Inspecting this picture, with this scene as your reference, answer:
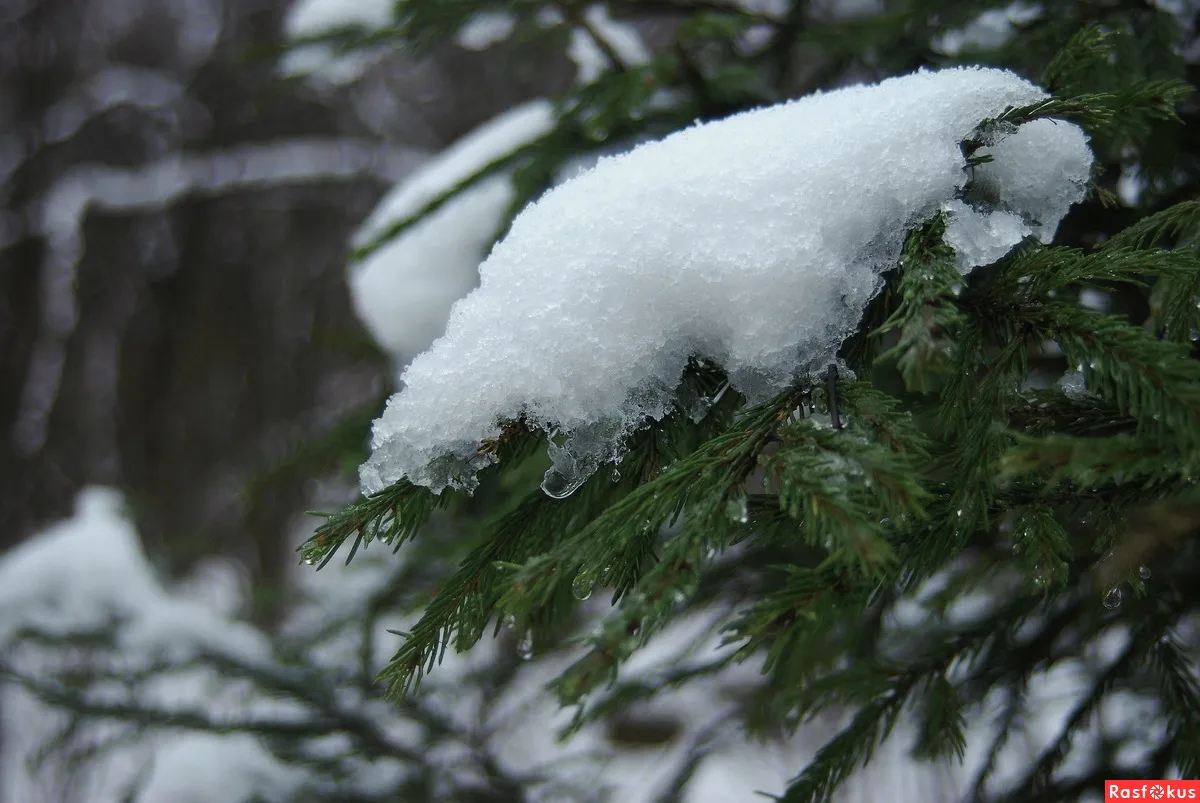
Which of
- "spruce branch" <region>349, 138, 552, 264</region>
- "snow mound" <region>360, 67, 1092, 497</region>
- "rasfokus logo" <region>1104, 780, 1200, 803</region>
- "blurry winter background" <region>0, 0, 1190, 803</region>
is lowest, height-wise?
"rasfokus logo" <region>1104, 780, 1200, 803</region>

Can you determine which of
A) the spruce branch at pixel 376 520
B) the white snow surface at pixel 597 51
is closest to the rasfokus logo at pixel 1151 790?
the spruce branch at pixel 376 520

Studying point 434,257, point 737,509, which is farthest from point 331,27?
point 737,509

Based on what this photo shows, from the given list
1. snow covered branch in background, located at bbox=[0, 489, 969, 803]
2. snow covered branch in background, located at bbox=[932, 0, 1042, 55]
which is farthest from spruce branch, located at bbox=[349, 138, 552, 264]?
snow covered branch in background, located at bbox=[932, 0, 1042, 55]

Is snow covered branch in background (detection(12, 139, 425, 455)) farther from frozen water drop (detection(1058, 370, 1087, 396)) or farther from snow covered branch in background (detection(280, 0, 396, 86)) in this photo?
frozen water drop (detection(1058, 370, 1087, 396))

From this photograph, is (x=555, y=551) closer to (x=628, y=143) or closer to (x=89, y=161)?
(x=628, y=143)

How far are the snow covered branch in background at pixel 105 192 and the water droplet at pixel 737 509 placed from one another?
7.28 m

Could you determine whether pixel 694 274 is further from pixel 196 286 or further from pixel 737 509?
pixel 196 286

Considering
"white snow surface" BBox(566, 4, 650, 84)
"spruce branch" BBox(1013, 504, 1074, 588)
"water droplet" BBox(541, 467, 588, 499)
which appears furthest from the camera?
"white snow surface" BBox(566, 4, 650, 84)

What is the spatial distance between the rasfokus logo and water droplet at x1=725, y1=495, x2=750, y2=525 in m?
0.85

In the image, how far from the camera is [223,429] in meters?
8.25

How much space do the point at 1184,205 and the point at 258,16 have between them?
27.7ft

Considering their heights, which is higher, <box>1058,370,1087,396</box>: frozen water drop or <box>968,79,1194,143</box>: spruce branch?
<box>968,79,1194,143</box>: spruce branch

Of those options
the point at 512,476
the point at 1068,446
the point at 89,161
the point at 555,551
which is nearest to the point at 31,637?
the point at 512,476

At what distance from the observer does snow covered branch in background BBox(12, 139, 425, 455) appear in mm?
7426
